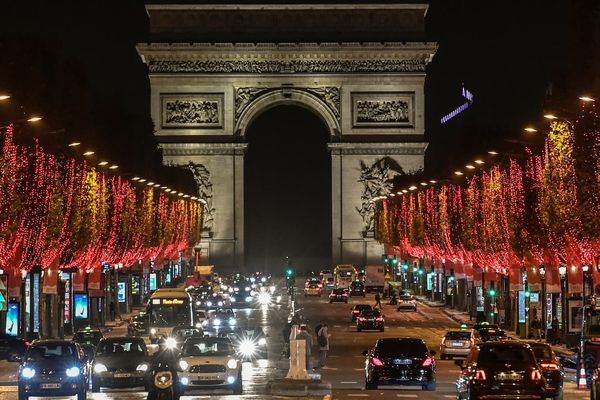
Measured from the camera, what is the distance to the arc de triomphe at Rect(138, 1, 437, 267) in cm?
13838

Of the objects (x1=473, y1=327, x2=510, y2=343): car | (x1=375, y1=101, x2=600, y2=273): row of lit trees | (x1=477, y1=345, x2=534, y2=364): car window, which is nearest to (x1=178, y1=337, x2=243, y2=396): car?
(x1=477, y1=345, x2=534, y2=364): car window

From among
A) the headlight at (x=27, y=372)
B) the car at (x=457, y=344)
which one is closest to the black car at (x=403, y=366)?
the headlight at (x=27, y=372)

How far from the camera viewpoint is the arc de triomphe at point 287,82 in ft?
454

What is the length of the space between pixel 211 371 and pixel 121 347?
3762 mm

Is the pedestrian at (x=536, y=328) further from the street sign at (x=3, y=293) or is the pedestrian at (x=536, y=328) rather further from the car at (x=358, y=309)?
the street sign at (x=3, y=293)

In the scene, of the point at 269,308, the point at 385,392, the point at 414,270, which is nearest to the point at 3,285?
the point at 385,392

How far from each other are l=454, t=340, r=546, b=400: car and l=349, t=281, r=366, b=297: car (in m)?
89.0

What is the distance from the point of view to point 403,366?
4450cm

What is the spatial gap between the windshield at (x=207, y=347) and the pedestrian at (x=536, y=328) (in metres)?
27.3

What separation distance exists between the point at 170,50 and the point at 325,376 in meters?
87.3

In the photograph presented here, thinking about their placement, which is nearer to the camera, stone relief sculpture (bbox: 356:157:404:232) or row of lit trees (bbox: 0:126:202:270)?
row of lit trees (bbox: 0:126:202:270)

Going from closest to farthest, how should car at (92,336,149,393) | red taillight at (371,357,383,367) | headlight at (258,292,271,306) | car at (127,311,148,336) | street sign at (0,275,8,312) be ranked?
1. red taillight at (371,357,383,367)
2. car at (92,336,149,393)
3. street sign at (0,275,8,312)
4. car at (127,311,148,336)
5. headlight at (258,292,271,306)

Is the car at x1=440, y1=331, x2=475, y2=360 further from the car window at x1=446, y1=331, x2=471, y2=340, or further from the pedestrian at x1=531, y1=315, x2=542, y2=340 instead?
the pedestrian at x1=531, y1=315, x2=542, y2=340

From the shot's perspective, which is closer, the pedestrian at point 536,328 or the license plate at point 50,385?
the license plate at point 50,385
